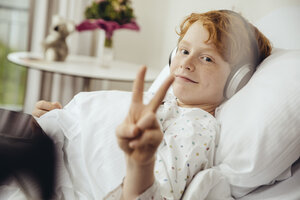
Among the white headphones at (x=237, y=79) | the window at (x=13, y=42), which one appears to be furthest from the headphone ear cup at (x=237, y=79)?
the window at (x=13, y=42)

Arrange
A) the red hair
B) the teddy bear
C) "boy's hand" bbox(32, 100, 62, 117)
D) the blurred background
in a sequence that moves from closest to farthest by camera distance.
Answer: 1. the red hair
2. "boy's hand" bbox(32, 100, 62, 117)
3. the teddy bear
4. the blurred background

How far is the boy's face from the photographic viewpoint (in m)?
0.75

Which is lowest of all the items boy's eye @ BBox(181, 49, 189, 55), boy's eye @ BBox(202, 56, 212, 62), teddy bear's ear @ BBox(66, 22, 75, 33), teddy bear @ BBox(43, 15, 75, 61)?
teddy bear @ BBox(43, 15, 75, 61)

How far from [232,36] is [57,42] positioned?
1179 millimetres

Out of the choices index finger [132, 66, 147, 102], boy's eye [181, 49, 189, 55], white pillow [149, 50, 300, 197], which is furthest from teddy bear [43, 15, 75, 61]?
index finger [132, 66, 147, 102]

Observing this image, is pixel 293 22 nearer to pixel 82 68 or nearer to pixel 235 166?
pixel 235 166

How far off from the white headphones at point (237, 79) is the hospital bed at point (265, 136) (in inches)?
0.9

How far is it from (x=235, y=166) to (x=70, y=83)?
5.10 ft

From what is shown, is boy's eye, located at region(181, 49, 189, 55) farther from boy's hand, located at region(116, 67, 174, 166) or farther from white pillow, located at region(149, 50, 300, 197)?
boy's hand, located at region(116, 67, 174, 166)

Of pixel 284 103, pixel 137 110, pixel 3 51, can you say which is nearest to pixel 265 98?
pixel 284 103

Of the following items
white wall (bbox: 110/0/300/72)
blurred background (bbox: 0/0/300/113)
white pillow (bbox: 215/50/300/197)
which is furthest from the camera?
blurred background (bbox: 0/0/300/113)

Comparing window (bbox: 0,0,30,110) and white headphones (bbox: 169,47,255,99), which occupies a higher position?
white headphones (bbox: 169,47,255,99)

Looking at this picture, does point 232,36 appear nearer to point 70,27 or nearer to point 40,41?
point 70,27

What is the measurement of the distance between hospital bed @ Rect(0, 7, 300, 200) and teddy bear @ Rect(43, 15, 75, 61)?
1155 mm
